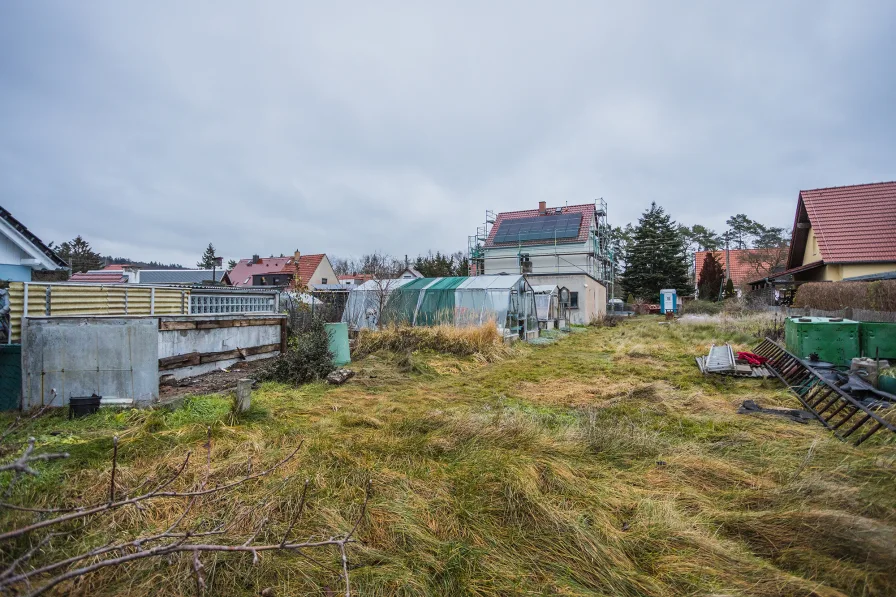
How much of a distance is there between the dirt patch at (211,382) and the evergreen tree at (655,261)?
113 ft

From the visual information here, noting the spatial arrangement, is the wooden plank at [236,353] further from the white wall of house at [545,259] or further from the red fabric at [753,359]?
the white wall of house at [545,259]

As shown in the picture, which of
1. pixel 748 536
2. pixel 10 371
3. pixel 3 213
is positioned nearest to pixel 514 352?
pixel 748 536

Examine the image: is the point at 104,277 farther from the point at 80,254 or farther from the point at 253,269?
the point at 80,254

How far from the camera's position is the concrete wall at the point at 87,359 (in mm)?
5742

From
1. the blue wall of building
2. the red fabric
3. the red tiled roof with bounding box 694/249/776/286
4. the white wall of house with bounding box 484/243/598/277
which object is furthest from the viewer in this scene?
the red tiled roof with bounding box 694/249/776/286

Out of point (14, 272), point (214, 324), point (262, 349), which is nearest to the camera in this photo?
point (214, 324)

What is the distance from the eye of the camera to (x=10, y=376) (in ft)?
20.2

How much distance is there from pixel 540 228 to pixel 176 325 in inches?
1022

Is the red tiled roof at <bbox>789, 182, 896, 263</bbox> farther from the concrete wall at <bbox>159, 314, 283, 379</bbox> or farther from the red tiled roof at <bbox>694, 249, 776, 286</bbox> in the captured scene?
the red tiled roof at <bbox>694, 249, 776, 286</bbox>

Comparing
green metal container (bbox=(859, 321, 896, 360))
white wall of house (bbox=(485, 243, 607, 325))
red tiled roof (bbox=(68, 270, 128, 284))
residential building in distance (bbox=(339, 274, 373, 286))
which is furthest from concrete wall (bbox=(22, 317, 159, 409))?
white wall of house (bbox=(485, 243, 607, 325))

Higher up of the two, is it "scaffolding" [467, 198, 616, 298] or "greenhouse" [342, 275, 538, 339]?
"scaffolding" [467, 198, 616, 298]

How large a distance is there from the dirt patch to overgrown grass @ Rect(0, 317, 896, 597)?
143 centimetres

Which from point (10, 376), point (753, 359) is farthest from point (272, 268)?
point (753, 359)

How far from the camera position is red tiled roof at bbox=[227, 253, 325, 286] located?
42.8 meters
